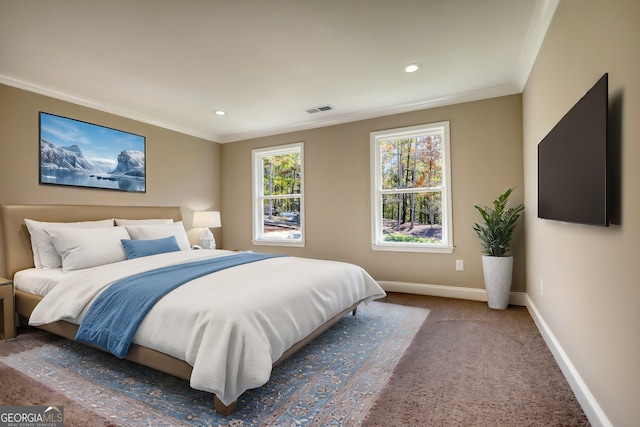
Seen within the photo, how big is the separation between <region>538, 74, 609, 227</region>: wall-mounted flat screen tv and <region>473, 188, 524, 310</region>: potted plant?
1.29 metres

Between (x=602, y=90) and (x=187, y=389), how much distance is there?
2604 millimetres

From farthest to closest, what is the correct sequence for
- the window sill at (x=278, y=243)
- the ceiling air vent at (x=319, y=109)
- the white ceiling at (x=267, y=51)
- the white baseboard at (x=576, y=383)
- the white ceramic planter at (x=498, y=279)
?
the window sill at (x=278, y=243), the ceiling air vent at (x=319, y=109), the white ceramic planter at (x=498, y=279), the white ceiling at (x=267, y=51), the white baseboard at (x=576, y=383)

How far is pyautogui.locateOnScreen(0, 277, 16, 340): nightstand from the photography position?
2670 mm

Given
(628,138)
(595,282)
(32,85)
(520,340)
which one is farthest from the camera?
(32,85)

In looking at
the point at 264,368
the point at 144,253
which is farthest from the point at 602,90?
the point at 144,253

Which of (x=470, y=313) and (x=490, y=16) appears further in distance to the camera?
(x=470, y=313)

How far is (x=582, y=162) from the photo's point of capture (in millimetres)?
1550

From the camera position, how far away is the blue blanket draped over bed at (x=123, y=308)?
1933mm

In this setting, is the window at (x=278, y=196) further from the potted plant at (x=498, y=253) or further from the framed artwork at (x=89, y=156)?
the potted plant at (x=498, y=253)

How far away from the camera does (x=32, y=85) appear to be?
10.7 ft

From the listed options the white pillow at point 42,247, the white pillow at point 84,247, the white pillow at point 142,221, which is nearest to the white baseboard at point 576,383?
the white pillow at point 84,247

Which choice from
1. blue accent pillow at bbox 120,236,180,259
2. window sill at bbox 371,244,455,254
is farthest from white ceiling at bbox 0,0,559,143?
window sill at bbox 371,244,455,254

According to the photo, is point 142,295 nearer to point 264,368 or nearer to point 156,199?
point 264,368

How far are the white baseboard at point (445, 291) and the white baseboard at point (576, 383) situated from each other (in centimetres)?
91
